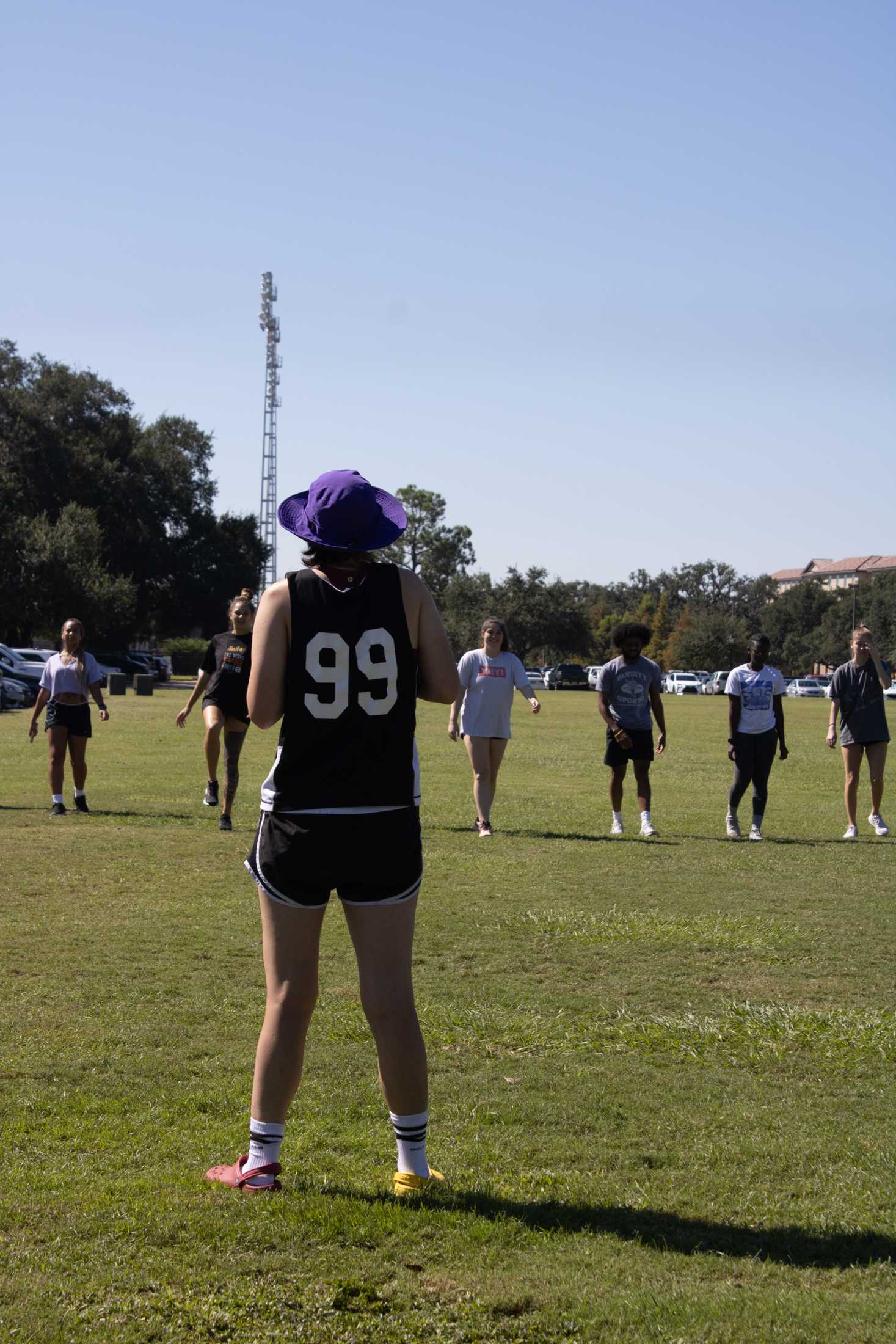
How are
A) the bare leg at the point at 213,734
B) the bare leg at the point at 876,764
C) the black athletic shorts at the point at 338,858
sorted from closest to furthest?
1. the black athletic shorts at the point at 338,858
2. the bare leg at the point at 213,734
3. the bare leg at the point at 876,764

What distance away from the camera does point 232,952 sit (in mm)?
7562

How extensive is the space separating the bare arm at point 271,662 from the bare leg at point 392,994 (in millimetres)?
650

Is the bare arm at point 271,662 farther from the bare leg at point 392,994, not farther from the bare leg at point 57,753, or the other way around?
the bare leg at point 57,753

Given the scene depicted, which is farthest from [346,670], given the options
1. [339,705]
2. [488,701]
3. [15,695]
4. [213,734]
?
[15,695]

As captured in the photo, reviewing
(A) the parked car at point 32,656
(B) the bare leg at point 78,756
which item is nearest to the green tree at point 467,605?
(A) the parked car at point 32,656

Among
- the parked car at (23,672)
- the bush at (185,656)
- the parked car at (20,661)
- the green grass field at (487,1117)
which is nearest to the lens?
the green grass field at (487,1117)

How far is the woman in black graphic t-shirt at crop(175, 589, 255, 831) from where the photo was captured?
12.7 meters

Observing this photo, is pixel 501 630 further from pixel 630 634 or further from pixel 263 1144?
pixel 263 1144

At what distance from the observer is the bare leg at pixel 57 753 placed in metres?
13.7

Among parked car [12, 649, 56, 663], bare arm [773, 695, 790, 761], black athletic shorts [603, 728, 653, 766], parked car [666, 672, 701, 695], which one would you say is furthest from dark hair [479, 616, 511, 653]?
parked car [666, 672, 701, 695]

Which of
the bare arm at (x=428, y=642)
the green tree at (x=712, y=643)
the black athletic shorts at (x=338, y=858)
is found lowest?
the black athletic shorts at (x=338, y=858)

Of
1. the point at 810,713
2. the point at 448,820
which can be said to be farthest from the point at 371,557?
the point at 810,713

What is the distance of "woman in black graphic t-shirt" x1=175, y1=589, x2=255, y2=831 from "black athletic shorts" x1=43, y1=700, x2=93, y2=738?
1.16m

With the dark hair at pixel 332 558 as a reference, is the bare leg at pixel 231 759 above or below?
below
